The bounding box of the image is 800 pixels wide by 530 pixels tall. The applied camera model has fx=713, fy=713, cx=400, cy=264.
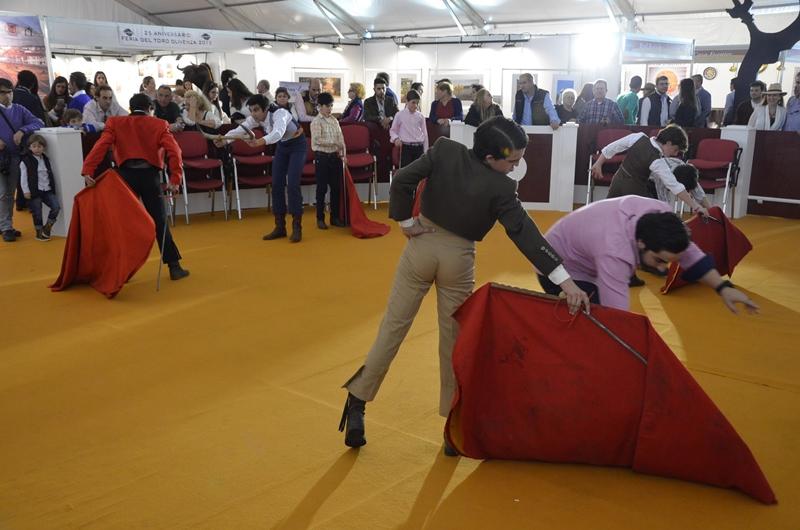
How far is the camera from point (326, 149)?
8.55 m

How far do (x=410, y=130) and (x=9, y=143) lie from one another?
495 centimetres

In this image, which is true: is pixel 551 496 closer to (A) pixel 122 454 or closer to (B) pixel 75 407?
(A) pixel 122 454

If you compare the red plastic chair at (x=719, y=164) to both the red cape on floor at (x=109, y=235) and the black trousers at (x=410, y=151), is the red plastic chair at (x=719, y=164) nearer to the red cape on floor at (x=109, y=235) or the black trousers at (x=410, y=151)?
the black trousers at (x=410, y=151)

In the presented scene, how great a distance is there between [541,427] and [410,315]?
0.75 meters

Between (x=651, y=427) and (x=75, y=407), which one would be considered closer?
(x=651, y=427)

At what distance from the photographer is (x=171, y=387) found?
405cm

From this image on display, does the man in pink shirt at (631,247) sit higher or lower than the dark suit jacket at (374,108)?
lower

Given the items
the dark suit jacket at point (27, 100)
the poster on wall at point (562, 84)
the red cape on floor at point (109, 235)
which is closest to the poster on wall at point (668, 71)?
the poster on wall at point (562, 84)

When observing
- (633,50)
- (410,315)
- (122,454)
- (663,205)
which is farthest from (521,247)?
(633,50)

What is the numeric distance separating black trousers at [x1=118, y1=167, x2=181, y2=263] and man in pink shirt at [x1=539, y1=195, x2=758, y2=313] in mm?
4192

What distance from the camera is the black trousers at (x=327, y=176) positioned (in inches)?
340

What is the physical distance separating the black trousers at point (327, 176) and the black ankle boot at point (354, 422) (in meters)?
5.64

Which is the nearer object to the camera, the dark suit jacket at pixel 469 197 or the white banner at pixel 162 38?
the dark suit jacket at pixel 469 197

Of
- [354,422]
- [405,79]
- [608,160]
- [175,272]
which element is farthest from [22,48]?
[354,422]
